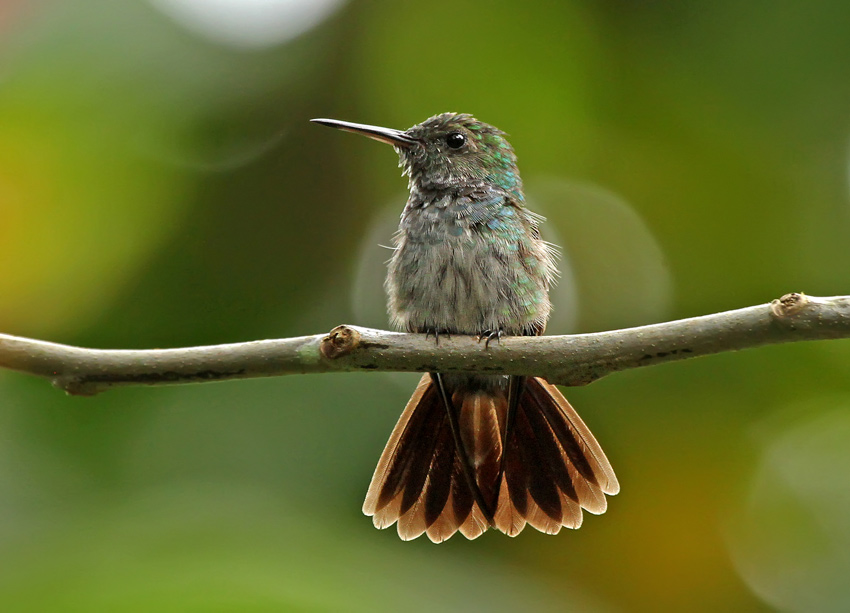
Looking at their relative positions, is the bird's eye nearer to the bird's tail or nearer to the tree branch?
the bird's tail

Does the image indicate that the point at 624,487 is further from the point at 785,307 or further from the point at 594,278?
the point at 785,307

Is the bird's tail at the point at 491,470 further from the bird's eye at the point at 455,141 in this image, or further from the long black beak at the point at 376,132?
the bird's eye at the point at 455,141

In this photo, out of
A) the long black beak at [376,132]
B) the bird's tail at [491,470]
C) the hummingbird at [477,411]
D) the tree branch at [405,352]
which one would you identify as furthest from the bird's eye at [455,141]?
the tree branch at [405,352]

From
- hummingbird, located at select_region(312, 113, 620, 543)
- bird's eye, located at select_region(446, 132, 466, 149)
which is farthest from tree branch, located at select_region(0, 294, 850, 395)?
bird's eye, located at select_region(446, 132, 466, 149)

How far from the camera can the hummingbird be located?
3.31 meters

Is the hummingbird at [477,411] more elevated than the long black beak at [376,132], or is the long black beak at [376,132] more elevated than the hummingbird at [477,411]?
the long black beak at [376,132]

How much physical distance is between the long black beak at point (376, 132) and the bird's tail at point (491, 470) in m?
Answer: 1.01

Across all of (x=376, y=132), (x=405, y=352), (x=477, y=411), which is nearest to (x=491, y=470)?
(x=477, y=411)

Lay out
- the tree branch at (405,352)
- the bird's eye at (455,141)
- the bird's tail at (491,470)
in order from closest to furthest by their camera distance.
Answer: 1. the tree branch at (405,352)
2. the bird's tail at (491,470)
3. the bird's eye at (455,141)

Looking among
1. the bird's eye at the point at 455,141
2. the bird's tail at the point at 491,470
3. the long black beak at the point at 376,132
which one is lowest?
the bird's tail at the point at 491,470

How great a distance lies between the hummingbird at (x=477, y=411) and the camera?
3.31 metres

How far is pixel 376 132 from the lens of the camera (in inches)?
147

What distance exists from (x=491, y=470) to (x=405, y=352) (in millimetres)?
1301

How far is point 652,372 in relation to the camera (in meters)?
3.29
